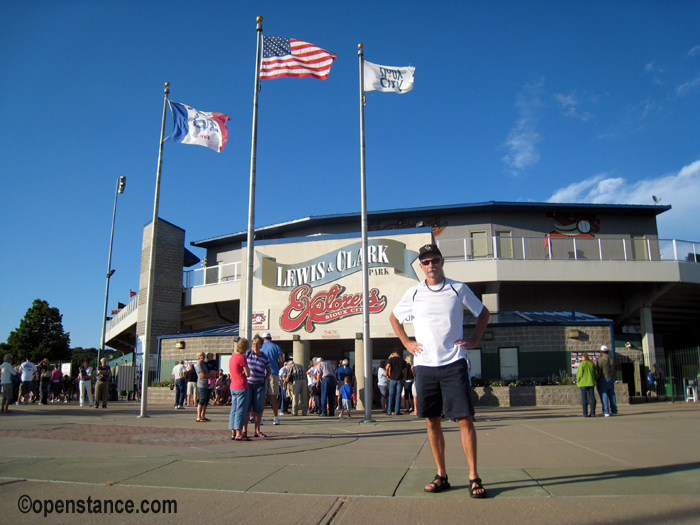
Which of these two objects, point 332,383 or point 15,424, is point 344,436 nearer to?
point 332,383

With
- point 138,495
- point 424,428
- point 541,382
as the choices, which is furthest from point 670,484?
Answer: point 541,382

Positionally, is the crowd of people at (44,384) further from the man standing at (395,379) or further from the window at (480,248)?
the window at (480,248)

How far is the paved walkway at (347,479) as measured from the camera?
148 inches

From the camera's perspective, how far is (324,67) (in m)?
14.8

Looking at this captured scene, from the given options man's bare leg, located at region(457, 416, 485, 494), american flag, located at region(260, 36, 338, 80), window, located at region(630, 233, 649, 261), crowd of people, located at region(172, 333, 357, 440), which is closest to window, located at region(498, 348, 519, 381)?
crowd of people, located at region(172, 333, 357, 440)

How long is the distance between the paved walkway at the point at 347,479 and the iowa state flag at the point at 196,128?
9808mm

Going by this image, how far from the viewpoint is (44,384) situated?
2066 cm

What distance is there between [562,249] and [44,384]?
2478 cm

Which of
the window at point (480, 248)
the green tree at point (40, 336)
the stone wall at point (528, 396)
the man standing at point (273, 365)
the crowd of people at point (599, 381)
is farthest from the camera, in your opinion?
the green tree at point (40, 336)

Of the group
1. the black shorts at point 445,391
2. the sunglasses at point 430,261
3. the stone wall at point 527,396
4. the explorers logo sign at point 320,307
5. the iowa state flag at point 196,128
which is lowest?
the stone wall at point 527,396

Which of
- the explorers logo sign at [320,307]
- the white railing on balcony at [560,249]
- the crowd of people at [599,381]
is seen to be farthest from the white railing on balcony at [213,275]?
the crowd of people at [599,381]

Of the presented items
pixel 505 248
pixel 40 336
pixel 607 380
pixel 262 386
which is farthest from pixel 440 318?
pixel 40 336

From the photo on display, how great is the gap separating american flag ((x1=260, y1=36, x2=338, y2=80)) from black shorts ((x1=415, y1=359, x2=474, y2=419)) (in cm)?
1195

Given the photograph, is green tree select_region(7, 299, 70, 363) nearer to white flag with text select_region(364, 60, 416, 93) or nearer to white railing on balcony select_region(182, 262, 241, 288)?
white railing on balcony select_region(182, 262, 241, 288)
